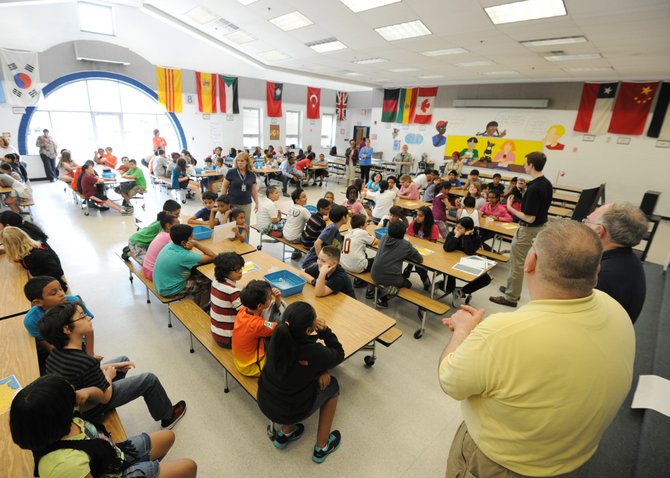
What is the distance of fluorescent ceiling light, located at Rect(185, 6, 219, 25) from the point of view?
731 centimetres

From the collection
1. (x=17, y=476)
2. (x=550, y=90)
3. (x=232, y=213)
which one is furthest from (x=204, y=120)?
(x=17, y=476)

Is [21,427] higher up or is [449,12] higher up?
[449,12]

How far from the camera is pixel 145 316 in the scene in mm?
3717

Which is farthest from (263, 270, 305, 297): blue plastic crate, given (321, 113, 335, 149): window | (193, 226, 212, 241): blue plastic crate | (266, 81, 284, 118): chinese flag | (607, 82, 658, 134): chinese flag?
(321, 113, 335, 149): window

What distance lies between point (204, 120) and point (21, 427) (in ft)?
43.3

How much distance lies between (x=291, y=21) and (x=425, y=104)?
7.54 metres

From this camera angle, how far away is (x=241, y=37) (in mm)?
8531

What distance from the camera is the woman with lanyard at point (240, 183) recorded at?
5.02 m

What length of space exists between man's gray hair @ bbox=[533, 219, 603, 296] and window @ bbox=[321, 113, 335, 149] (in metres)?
17.5

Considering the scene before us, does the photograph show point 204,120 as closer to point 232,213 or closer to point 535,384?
point 232,213

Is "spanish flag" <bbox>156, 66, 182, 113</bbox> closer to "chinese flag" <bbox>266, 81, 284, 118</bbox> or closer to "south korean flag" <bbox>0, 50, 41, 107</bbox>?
"south korean flag" <bbox>0, 50, 41, 107</bbox>

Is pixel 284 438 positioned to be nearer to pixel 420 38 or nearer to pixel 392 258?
pixel 392 258

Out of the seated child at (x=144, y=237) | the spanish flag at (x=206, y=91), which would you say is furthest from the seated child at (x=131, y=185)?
the spanish flag at (x=206, y=91)

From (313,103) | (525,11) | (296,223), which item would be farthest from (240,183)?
(313,103)
